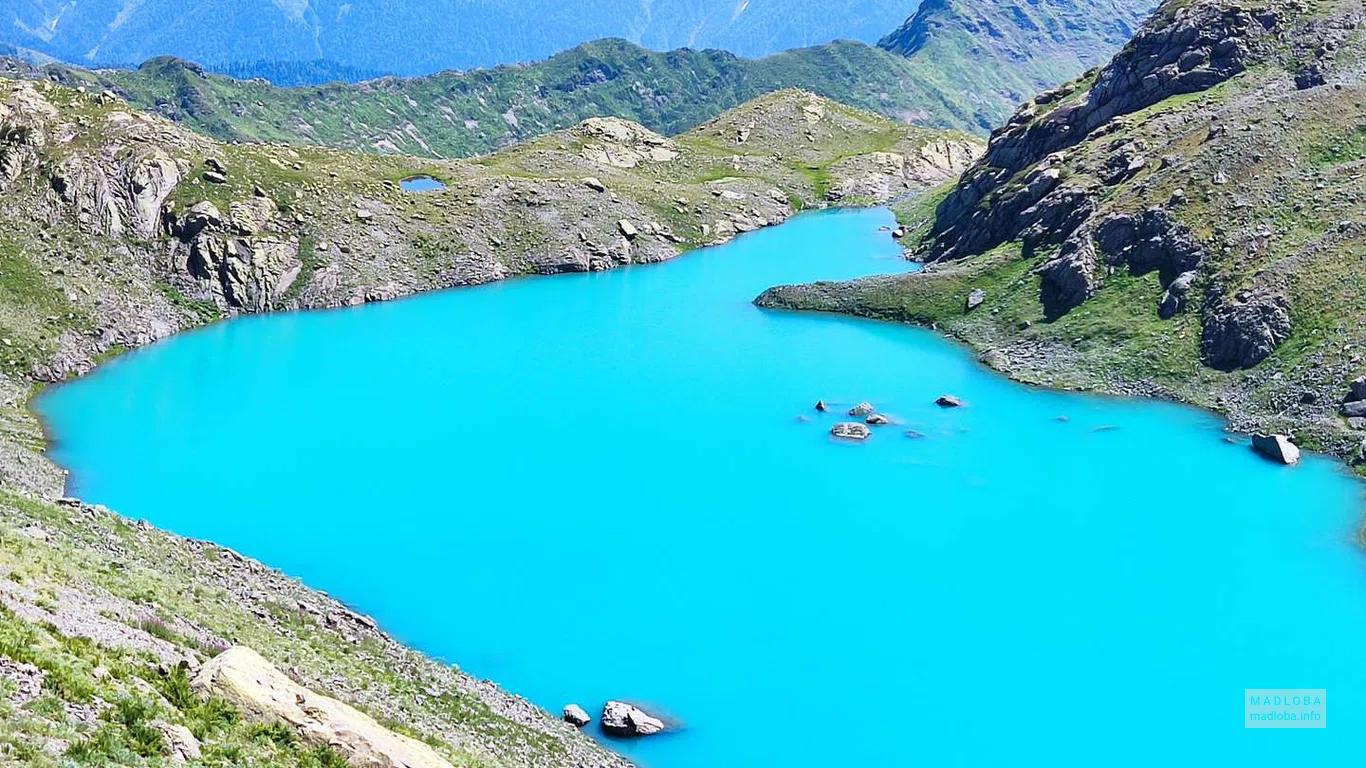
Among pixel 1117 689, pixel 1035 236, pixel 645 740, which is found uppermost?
pixel 1035 236

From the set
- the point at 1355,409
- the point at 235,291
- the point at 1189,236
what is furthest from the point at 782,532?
the point at 235,291

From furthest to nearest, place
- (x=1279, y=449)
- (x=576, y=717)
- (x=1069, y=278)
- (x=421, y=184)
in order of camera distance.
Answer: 1. (x=421, y=184)
2. (x=1069, y=278)
3. (x=1279, y=449)
4. (x=576, y=717)

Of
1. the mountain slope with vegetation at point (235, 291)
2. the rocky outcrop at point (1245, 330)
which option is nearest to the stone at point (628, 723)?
the mountain slope with vegetation at point (235, 291)

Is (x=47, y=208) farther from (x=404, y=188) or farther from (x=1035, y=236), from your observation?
(x=1035, y=236)

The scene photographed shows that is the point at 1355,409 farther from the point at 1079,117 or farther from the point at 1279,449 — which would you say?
the point at 1079,117

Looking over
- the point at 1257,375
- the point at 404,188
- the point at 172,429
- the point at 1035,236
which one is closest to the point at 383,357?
the point at 172,429
